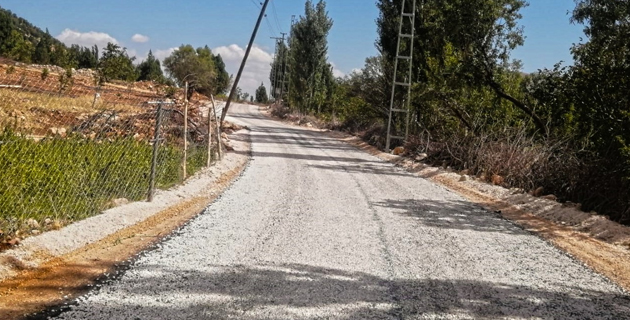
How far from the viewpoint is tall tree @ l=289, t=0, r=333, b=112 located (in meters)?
52.2

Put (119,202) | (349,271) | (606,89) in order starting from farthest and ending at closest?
(606,89)
(119,202)
(349,271)

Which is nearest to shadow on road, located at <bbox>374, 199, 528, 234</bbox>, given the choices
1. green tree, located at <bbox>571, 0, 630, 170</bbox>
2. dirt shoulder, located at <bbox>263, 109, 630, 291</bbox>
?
dirt shoulder, located at <bbox>263, 109, 630, 291</bbox>

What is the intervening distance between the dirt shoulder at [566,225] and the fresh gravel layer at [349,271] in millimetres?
394

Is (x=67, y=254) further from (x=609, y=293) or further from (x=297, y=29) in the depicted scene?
(x=297, y=29)

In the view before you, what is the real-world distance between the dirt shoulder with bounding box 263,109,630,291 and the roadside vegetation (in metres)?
0.75

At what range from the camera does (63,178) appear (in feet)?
26.5

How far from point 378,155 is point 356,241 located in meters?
16.3

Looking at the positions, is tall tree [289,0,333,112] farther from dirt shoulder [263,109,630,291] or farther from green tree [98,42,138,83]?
dirt shoulder [263,109,630,291]

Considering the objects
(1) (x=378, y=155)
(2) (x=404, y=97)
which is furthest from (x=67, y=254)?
(2) (x=404, y=97)

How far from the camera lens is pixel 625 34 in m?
11.8

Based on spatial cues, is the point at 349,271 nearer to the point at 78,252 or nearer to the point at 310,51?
the point at 78,252

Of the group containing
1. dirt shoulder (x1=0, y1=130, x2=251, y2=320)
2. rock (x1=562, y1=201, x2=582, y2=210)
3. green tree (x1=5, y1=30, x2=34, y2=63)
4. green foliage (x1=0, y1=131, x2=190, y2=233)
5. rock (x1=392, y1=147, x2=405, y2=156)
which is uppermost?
green tree (x1=5, y1=30, x2=34, y2=63)

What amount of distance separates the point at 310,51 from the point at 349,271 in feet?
158

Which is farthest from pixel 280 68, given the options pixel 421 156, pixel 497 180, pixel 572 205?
pixel 572 205
